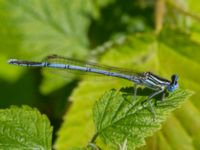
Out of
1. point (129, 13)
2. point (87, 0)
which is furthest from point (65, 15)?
point (129, 13)

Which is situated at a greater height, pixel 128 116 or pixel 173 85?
pixel 173 85

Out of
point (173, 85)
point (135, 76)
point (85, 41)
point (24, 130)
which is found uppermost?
point (85, 41)

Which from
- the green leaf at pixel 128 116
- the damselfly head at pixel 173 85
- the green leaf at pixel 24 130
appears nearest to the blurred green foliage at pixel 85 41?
the damselfly head at pixel 173 85

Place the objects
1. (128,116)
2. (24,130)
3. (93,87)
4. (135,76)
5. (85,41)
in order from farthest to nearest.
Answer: (85,41) < (93,87) < (135,76) < (128,116) < (24,130)

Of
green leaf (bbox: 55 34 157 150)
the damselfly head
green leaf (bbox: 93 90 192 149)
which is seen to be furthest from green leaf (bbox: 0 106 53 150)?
green leaf (bbox: 55 34 157 150)

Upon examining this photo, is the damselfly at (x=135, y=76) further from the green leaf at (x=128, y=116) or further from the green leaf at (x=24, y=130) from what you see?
the green leaf at (x=24, y=130)

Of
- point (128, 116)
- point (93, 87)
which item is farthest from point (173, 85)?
point (93, 87)

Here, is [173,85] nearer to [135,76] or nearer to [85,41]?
[135,76]
